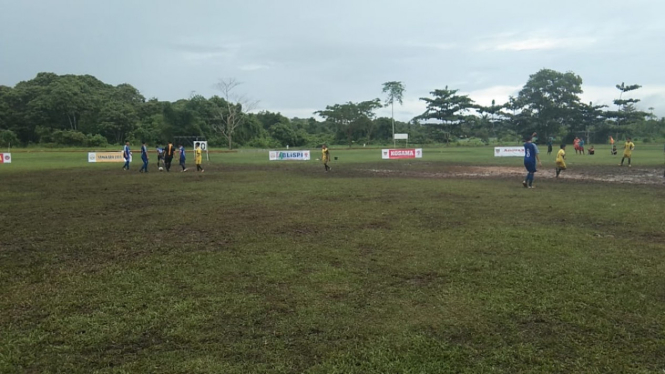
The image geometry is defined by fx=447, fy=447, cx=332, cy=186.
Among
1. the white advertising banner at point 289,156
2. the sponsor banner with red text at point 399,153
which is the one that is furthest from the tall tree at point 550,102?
the white advertising banner at point 289,156

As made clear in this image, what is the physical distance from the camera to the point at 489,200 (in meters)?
12.9

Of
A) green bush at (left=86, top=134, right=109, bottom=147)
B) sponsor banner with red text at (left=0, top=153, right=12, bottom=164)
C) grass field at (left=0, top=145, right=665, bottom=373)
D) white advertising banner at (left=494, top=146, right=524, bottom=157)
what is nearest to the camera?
grass field at (left=0, top=145, right=665, bottom=373)

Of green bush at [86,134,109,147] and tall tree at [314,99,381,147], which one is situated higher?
tall tree at [314,99,381,147]

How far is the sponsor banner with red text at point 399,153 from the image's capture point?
38713 mm

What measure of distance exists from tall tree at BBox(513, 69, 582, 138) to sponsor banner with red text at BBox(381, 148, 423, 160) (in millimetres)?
44836

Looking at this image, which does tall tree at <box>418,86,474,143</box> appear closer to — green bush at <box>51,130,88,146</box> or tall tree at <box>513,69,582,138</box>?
tall tree at <box>513,69,582,138</box>

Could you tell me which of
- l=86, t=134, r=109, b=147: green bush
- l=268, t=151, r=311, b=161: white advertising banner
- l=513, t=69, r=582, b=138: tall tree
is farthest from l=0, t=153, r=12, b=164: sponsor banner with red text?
l=513, t=69, r=582, b=138: tall tree

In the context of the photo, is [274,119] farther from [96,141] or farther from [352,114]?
[96,141]

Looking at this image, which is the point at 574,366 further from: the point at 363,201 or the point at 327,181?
the point at 327,181

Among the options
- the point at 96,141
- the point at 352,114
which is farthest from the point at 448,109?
the point at 96,141

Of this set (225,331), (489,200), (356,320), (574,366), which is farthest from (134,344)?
(489,200)

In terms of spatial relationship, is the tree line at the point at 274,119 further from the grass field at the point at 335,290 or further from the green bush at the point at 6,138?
the grass field at the point at 335,290

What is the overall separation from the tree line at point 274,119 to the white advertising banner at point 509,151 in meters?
35.5

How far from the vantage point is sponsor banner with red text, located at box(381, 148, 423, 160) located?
38.7 m
